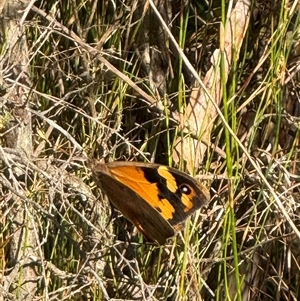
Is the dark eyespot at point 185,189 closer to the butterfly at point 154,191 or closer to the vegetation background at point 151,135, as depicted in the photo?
the butterfly at point 154,191

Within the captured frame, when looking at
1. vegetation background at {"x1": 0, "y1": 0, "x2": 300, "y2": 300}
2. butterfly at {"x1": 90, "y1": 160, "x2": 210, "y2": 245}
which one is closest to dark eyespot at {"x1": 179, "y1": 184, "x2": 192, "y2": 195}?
butterfly at {"x1": 90, "y1": 160, "x2": 210, "y2": 245}

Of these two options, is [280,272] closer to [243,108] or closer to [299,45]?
[243,108]

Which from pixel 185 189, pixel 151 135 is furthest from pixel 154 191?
pixel 151 135

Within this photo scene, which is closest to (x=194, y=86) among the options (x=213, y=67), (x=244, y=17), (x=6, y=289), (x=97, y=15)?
(x=213, y=67)

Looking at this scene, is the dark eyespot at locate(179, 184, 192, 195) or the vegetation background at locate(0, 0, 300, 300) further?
the vegetation background at locate(0, 0, 300, 300)

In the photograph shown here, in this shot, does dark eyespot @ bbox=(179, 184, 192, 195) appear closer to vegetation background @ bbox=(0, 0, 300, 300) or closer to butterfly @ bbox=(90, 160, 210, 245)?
butterfly @ bbox=(90, 160, 210, 245)

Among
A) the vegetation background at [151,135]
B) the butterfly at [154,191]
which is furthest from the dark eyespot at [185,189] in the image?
the vegetation background at [151,135]
